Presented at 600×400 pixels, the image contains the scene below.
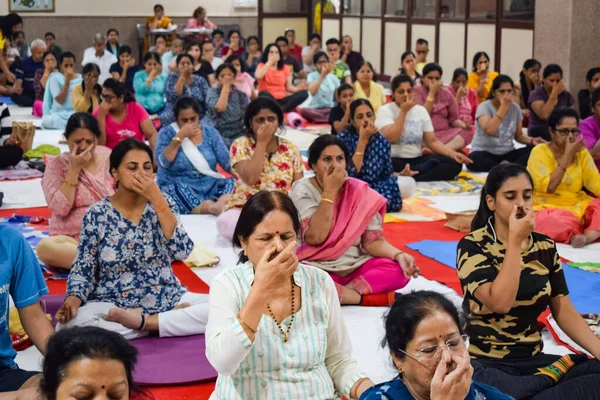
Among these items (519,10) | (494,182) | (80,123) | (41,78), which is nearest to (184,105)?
(80,123)

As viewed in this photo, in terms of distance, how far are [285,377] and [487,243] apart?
917 mm

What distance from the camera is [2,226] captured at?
112 inches

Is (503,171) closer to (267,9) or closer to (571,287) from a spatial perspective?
(571,287)

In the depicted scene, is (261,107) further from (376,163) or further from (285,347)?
(285,347)

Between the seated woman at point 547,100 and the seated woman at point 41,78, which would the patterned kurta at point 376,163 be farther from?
the seated woman at point 41,78

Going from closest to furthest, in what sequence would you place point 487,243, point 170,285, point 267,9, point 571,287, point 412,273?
point 487,243 < point 170,285 < point 412,273 < point 571,287 < point 267,9

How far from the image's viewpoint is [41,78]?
38.1 ft

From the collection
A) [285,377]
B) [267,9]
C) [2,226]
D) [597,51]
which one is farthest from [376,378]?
[267,9]

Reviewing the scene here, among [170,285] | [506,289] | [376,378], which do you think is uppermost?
[506,289]

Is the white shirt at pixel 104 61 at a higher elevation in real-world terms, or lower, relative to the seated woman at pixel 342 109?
higher

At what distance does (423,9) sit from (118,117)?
7970mm

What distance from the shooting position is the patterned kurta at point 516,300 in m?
2.99

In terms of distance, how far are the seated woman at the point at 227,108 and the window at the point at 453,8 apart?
5.41 m

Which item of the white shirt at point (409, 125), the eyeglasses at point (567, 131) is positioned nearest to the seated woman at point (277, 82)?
the white shirt at point (409, 125)
